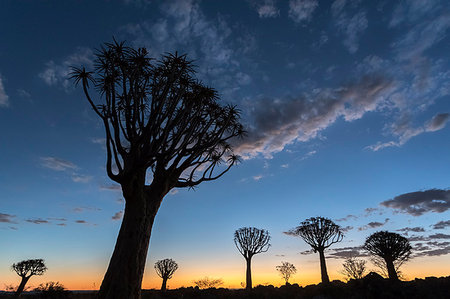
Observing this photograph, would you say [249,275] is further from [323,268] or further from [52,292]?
[52,292]

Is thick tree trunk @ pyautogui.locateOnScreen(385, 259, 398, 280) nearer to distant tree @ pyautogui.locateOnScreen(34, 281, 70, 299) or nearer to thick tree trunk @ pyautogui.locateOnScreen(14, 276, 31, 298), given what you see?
distant tree @ pyautogui.locateOnScreen(34, 281, 70, 299)

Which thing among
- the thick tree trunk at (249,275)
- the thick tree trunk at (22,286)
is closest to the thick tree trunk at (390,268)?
the thick tree trunk at (249,275)

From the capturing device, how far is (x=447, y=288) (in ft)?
30.2

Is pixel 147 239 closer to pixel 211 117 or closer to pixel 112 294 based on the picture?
pixel 112 294

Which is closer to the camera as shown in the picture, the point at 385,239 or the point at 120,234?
the point at 120,234

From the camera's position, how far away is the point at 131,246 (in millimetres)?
6312

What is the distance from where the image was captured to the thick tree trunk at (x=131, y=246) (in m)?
5.95

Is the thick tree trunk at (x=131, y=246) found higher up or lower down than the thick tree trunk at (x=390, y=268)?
higher up

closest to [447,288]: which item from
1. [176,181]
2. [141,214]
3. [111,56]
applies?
[176,181]

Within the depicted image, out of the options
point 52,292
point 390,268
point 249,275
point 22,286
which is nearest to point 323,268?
point 390,268

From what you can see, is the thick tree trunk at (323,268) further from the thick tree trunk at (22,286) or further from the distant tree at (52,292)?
the thick tree trunk at (22,286)

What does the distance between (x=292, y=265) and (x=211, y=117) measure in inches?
1188

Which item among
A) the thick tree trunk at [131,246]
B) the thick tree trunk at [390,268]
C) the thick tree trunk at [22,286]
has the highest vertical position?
the thick tree trunk at [131,246]

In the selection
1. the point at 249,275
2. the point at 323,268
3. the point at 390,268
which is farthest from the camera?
the point at 249,275
